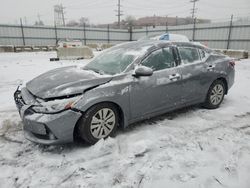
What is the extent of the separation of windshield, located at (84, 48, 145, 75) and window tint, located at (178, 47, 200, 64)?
0.87 meters

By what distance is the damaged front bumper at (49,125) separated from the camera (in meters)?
2.52

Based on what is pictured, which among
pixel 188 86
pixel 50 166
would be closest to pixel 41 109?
pixel 50 166

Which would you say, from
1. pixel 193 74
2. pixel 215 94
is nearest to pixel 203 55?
pixel 193 74

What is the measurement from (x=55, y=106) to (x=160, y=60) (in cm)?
186

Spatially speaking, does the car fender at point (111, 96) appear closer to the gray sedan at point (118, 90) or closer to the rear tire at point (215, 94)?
the gray sedan at point (118, 90)

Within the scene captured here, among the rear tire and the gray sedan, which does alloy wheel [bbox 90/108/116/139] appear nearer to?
the gray sedan

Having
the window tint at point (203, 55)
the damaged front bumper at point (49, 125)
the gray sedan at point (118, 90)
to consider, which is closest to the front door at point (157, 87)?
the gray sedan at point (118, 90)

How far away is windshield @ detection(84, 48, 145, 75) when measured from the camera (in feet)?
10.7

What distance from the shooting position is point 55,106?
8.42 feet

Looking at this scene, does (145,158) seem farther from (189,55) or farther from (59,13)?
(59,13)

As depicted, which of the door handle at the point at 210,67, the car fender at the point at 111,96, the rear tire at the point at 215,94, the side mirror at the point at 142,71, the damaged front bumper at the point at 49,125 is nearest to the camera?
the damaged front bumper at the point at 49,125

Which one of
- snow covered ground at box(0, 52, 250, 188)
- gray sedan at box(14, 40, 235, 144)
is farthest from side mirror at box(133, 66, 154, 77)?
snow covered ground at box(0, 52, 250, 188)

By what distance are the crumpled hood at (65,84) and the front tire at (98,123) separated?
0.33 meters

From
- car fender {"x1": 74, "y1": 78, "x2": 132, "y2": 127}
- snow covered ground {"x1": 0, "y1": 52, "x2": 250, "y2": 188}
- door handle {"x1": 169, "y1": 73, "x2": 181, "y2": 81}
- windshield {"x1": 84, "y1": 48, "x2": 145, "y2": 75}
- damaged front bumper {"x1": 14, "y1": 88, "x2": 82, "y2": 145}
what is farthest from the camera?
door handle {"x1": 169, "y1": 73, "x2": 181, "y2": 81}
